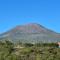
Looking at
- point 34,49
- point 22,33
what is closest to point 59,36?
point 22,33

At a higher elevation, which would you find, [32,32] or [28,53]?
[32,32]

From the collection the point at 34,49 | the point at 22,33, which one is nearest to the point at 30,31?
the point at 22,33

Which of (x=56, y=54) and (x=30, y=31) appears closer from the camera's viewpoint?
(x=56, y=54)

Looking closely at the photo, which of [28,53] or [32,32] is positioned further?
[32,32]

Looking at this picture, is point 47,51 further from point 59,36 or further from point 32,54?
point 59,36

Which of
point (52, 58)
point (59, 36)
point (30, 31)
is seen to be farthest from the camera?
point (30, 31)

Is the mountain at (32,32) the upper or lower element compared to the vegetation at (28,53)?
upper

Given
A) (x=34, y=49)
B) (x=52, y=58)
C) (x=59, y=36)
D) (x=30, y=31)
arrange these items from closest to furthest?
(x=52, y=58) < (x=34, y=49) < (x=59, y=36) < (x=30, y=31)

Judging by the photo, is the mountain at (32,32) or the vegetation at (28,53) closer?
the vegetation at (28,53)

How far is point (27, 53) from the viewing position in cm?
2312

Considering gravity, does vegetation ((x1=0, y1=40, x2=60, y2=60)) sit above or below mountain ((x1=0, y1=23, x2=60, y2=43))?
below

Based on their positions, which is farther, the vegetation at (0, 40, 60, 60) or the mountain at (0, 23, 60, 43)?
the mountain at (0, 23, 60, 43)

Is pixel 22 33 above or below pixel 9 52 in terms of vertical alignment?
above

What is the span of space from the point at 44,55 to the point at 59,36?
93.6ft
